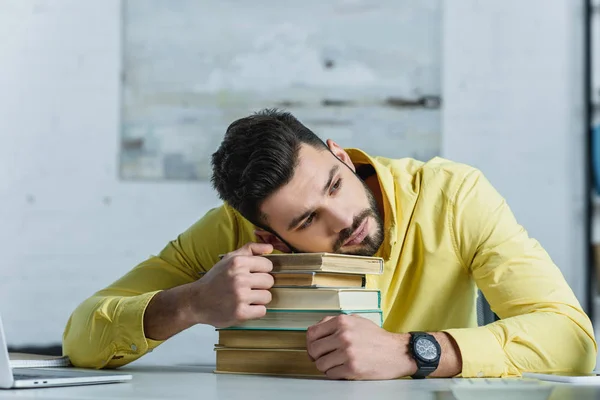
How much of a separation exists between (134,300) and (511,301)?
2.35ft

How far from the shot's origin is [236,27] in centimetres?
306

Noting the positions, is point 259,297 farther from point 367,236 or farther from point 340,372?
point 367,236

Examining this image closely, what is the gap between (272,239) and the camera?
A: 1.64 meters

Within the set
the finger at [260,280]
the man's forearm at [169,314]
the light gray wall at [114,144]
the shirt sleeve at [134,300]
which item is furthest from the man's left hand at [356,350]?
the light gray wall at [114,144]

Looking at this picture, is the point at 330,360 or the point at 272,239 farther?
the point at 272,239

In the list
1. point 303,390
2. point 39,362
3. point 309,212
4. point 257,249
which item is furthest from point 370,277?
point 39,362

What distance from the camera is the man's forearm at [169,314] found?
1.41 m

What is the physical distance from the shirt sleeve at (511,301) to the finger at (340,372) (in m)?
0.20

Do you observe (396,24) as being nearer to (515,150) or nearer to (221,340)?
(515,150)

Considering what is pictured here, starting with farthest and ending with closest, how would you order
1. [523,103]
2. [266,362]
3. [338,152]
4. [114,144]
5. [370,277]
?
1. [114,144]
2. [523,103]
3. [338,152]
4. [370,277]
5. [266,362]

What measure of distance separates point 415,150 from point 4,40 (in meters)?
1.72

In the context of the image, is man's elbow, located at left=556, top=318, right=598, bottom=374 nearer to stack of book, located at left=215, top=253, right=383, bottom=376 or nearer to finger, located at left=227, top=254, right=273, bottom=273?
stack of book, located at left=215, top=253, right=383, bottom=376

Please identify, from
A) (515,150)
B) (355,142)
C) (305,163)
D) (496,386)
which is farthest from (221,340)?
(515,150)

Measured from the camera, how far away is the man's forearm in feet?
4.64
